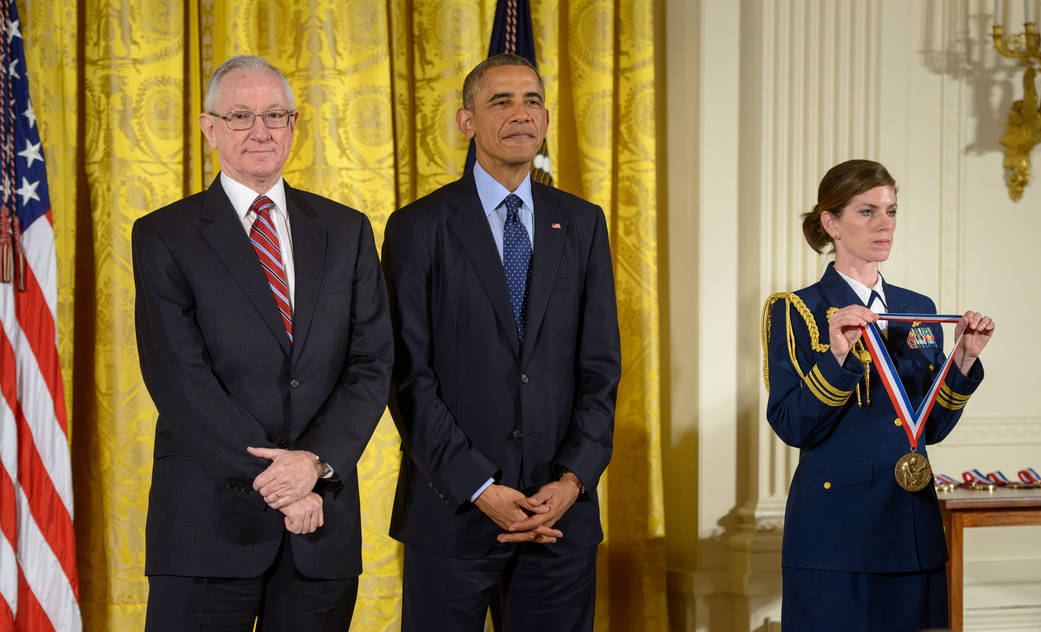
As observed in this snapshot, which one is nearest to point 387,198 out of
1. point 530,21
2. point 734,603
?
point 530,21

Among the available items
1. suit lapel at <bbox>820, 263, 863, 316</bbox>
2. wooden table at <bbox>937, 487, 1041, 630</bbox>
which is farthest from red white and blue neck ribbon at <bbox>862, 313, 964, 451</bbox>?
wooden table at <bbox>937, 487, 1041, 630</bbox>

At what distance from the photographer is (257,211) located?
2.30 m

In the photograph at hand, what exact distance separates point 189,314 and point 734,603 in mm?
2467

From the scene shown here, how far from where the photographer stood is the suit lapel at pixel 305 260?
2.22m

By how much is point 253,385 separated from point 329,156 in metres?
1.57

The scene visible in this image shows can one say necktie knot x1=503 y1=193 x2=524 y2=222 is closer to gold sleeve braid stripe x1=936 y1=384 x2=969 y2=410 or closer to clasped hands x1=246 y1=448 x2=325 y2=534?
clasped hands x1=246 y1=448 x2=325 y2=534

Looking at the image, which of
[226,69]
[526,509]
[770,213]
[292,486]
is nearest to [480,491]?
[526,509]

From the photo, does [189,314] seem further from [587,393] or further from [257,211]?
[587,393]

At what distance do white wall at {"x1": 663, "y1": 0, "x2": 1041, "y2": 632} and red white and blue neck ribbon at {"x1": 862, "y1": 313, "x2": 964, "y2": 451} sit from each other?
3.78 feet

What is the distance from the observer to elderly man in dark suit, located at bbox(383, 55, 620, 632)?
2420mm

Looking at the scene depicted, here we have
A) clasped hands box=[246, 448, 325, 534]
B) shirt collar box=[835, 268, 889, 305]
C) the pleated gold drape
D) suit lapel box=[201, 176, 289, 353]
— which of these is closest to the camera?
clasped hands box=[246, 448, 325, 534]

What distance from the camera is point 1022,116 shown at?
13.6 feet

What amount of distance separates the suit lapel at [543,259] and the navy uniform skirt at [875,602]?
3.28 ft

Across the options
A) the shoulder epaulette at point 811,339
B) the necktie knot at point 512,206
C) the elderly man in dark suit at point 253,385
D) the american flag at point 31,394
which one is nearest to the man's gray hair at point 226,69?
the elderly man in dark suit at point 253,385
